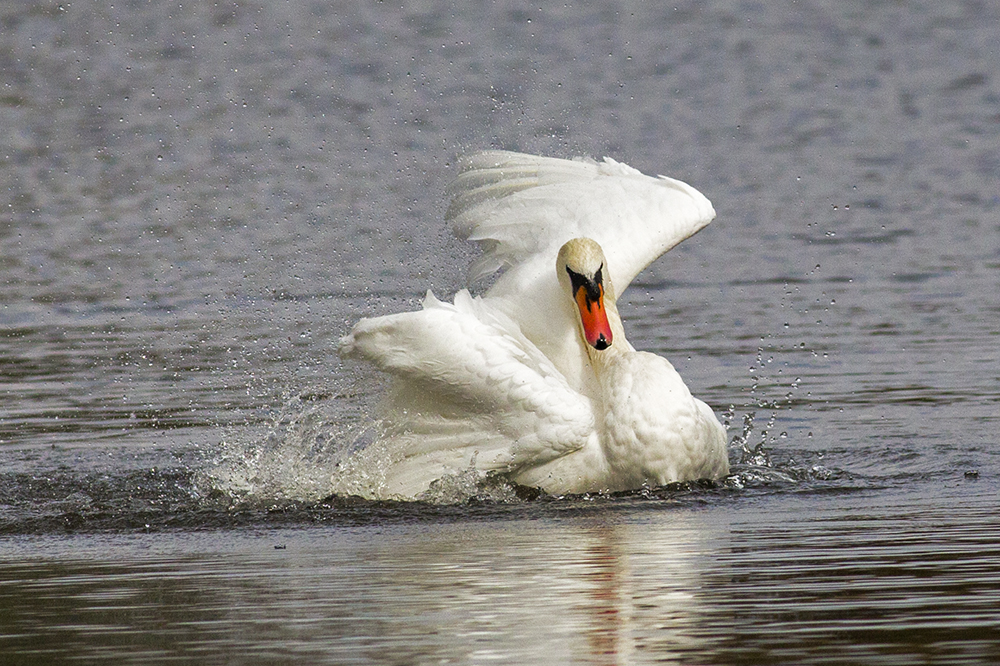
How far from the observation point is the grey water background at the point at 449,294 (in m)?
6.29

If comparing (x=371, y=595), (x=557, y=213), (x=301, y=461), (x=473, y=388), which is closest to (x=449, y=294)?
(x=557, y=213)

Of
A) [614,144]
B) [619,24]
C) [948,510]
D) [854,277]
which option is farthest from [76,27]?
[948,510]

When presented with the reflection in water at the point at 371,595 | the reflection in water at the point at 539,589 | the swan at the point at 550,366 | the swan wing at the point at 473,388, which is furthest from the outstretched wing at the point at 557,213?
the reflection in water at the point at 371,595

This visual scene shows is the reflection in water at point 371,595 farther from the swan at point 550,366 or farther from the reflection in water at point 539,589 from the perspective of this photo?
the swan at point 550,366

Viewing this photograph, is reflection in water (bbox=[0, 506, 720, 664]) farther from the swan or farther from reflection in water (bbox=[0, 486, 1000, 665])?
the swan

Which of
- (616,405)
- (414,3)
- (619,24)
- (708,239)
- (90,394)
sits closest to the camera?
(616,405)

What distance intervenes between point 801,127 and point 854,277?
256 inches

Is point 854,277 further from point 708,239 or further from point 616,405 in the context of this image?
point 616,405

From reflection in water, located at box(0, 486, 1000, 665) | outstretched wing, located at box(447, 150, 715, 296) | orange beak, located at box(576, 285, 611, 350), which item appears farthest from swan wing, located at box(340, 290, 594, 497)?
outstretched wing, located at box(447, 150, 715, 296)

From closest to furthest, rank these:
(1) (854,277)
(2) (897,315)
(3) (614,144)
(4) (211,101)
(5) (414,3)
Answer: (2) (897,315) → (1) (854,277) → (3) (614,144) → (4) (211,101) → (5) (414,3)

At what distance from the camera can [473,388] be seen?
8992 mm

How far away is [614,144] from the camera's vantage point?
65.2 feet

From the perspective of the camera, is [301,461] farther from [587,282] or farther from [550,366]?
[587,282]

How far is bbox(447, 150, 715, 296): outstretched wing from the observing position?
10359 millimetres
